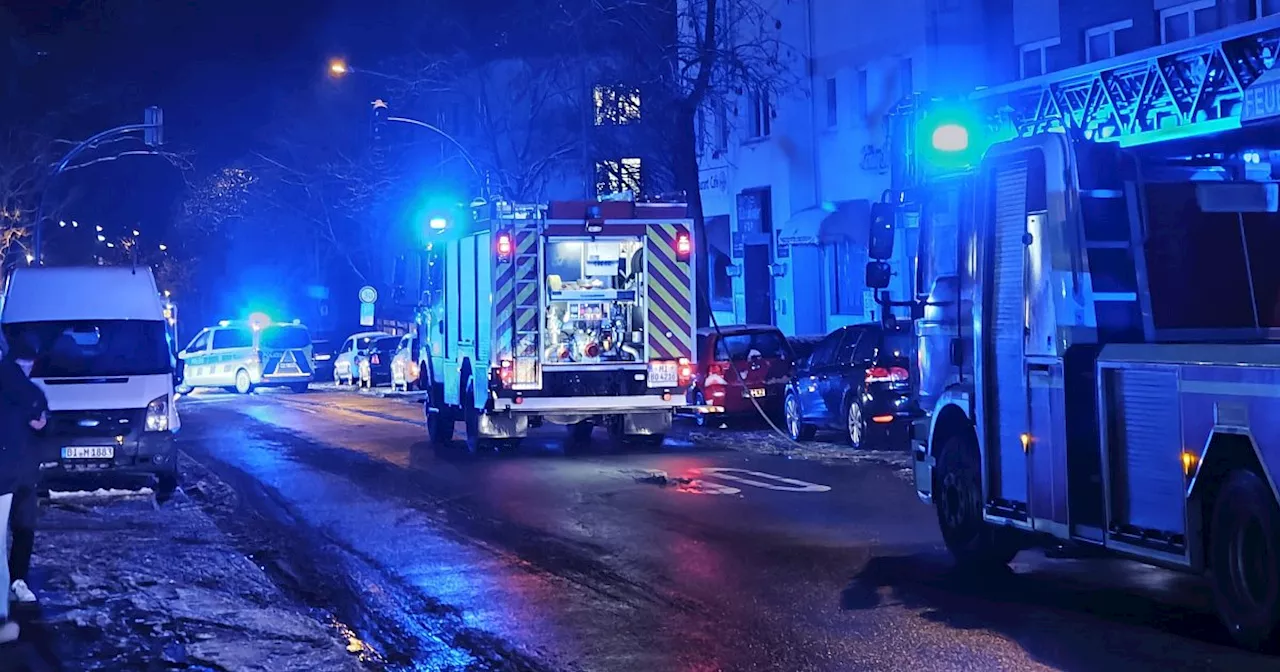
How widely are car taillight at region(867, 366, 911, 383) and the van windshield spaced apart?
331 inches

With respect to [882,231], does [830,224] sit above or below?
above

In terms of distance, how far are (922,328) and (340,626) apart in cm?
482

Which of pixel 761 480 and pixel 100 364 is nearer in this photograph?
pixel 100 364

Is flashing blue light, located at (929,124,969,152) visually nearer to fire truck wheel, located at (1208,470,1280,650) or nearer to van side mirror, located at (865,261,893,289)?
van side mirror, located at (865,261,893,289)

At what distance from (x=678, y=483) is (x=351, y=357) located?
2922 cm

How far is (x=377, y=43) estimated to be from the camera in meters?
57.4

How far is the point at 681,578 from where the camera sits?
1039 centimetres

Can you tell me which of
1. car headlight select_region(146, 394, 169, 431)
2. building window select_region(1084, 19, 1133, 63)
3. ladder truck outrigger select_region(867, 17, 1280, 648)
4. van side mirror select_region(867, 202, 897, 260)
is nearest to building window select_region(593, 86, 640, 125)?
building window select_region(1084, 19, 1133, 63)

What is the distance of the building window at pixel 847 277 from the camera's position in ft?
113

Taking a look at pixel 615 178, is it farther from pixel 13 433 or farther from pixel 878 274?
pixel 13 433

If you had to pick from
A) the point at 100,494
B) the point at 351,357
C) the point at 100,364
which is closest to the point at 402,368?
the point at 351,357

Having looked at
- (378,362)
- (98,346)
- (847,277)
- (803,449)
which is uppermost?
(847,277)

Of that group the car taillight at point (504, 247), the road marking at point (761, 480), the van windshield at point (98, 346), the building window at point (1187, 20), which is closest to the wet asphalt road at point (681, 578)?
Result: the road marking at point (761, 480)

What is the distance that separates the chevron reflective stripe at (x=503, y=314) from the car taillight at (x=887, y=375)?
452cm
